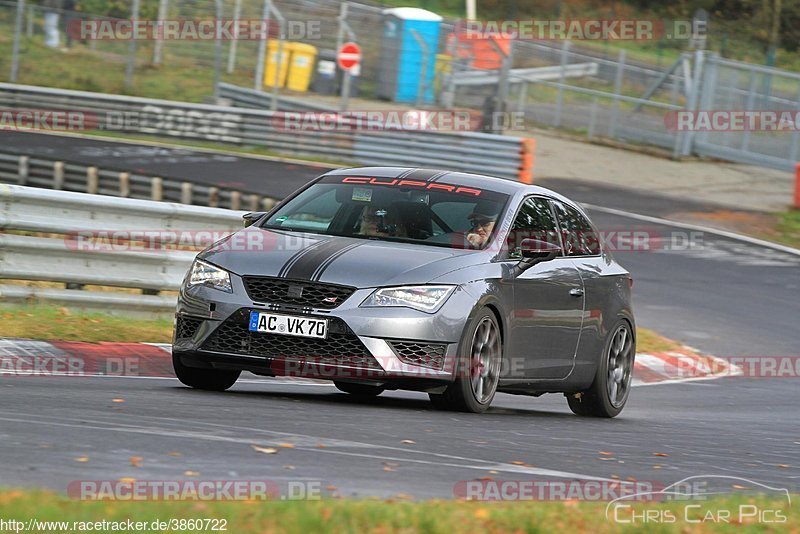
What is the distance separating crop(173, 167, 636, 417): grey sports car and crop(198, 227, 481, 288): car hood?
0.01 meters

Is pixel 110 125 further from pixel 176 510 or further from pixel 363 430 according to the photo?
pixel 176 510

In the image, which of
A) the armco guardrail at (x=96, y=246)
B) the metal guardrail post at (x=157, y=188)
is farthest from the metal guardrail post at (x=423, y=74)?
the armco guardrail at (x=96, y=246)

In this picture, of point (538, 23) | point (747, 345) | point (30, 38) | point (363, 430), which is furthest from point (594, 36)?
point (363, 430)

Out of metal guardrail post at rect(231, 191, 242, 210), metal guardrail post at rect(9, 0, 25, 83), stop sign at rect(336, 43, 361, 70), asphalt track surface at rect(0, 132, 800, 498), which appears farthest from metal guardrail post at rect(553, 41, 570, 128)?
asphalt track surface at rect(0, 132, 800, 498)

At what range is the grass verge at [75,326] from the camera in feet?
35.6

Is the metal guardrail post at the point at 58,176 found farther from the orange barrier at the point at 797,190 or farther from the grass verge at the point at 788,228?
the orange barrier at the point at 797,190

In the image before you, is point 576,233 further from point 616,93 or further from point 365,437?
point 616,93

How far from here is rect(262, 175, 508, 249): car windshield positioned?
9.52 metres

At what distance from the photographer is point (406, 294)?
8.68 meters

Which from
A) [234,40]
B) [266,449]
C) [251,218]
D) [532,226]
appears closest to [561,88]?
[234,40]

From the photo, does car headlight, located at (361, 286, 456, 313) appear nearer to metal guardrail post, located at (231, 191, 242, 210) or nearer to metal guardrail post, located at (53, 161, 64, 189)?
metal guardrail post, located at (231, 191, 242, 210)

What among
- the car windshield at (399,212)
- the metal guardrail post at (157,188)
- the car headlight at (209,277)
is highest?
the car windshield at (399,212)

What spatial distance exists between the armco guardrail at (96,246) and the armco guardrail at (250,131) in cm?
1668

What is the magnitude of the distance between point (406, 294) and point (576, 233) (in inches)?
101
